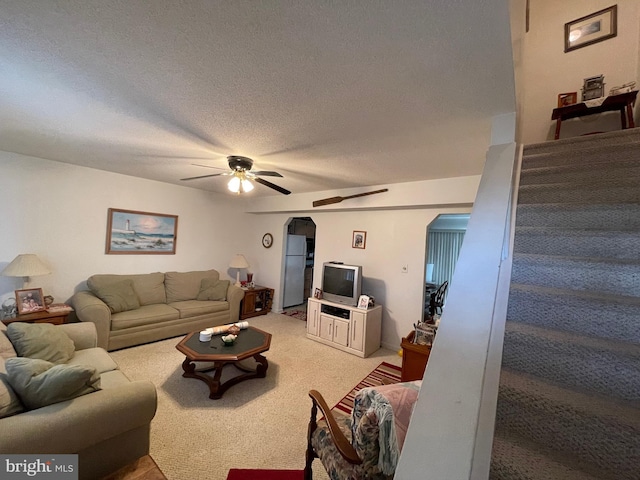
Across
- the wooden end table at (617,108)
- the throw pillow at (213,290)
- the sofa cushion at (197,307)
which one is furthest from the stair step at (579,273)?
the throw pillow at (213,290)

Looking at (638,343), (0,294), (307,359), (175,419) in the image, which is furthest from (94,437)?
(0,294)

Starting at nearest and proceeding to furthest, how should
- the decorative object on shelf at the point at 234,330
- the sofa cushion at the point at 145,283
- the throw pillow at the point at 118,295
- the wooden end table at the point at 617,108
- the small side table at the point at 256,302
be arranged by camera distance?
the wooden end table at the point at 617,108
the decorative object on shelf at the point at 234,330
the throw pillow at the point at 118,295
the sofa cushion at the point at 145,283
the small side table at the point at 256,302

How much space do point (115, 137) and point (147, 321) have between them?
92.7 inches

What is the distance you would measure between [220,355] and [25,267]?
8.35 feet

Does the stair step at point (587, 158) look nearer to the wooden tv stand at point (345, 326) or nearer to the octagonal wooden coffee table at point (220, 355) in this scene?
the wooden tv stand at point (345, 326)

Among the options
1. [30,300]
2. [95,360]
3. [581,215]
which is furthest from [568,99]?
[30,300]

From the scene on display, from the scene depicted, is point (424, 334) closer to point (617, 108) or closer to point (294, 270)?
point (617, 108)

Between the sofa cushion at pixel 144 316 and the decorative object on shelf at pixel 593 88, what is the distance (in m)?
5.63

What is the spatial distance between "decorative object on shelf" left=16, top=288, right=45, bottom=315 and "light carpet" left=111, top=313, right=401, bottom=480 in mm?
1005

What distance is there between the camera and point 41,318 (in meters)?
2.87

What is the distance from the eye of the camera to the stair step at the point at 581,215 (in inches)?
56.3

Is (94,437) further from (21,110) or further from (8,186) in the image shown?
(8,186)

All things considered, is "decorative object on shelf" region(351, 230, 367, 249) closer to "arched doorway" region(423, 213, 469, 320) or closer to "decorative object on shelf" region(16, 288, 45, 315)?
"arched doorway" region(423, 213, 469, 320)

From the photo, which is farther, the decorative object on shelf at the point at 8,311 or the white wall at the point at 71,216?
the white wall at the point at 71,216
